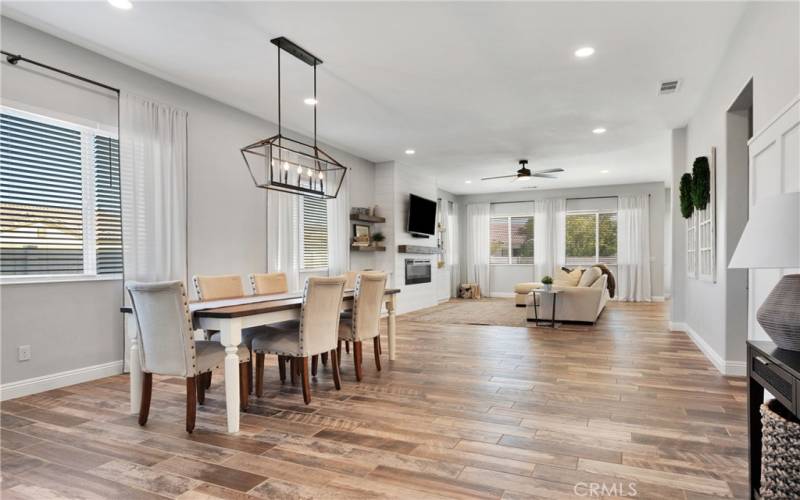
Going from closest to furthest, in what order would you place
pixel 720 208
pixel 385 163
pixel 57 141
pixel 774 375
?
pixel 774 375 → pixel 57 141 → pixel 720 208 → pixel 385 163

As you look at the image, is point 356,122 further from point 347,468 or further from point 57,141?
point 347,468

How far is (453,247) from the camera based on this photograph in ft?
38.9

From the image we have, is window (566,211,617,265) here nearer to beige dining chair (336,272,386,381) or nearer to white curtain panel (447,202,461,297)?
white curtain panel (447,202,461,297)

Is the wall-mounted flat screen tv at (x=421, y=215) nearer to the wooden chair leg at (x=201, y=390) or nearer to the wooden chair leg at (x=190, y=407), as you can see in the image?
the wooden chair leg at (x=201, y=390)

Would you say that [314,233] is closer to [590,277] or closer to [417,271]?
[417,271]

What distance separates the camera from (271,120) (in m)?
5.72

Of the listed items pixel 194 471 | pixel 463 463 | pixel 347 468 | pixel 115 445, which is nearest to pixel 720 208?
pixel 463 463

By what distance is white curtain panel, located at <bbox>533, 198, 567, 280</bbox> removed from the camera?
11148 millimetres

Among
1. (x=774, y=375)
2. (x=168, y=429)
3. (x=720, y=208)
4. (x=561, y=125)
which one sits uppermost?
(x=561, y=125)

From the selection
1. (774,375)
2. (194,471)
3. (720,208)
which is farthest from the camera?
(720,208)

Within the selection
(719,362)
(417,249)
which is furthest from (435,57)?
(417,249)

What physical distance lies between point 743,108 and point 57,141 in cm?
547

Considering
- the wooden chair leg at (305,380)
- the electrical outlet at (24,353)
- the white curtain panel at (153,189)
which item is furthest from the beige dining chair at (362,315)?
the electrical outlet at (24,353)

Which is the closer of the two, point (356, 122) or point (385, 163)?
point (356, 122)
